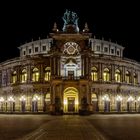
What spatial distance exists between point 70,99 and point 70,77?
6026 mm

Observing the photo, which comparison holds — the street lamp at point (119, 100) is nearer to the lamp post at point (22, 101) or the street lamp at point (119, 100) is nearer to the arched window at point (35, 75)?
the arched window at point (35, 75)

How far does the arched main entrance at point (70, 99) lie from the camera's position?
83.2 meters

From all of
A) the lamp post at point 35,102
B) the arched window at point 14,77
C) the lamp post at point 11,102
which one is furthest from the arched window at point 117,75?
the lamp post at point 11,102

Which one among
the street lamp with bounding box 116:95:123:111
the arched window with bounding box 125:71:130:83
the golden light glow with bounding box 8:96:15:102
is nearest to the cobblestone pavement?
the street lamp with bounding box 116:95:123:111

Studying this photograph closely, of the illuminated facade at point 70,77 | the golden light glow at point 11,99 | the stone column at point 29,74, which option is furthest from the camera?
the golden light glow at point 11,99

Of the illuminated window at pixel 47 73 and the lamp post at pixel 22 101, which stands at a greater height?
the illuminated window at pixel 47 73

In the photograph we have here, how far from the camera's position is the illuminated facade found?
267 feet

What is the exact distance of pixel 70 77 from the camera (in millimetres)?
81562

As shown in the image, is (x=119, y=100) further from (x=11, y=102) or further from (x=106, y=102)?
(x=11, y=102)

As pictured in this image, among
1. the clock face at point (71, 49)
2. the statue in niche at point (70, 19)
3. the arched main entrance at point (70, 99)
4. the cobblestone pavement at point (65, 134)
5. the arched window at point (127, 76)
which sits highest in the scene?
the statue in niche at point (70, 19)

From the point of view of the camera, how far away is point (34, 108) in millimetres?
89312

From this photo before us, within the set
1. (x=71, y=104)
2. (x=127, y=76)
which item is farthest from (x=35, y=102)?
(x=127, y=76)

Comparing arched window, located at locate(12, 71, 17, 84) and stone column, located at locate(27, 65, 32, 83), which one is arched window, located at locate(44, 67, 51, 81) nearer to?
stone column, located at locate(27, 65, 32, 83)

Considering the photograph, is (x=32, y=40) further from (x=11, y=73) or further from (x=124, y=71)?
(x=124, y=71)
